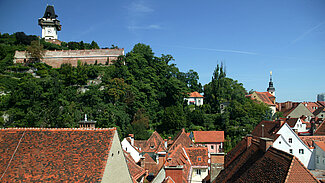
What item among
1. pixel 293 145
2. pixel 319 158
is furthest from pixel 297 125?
pixel 293 145

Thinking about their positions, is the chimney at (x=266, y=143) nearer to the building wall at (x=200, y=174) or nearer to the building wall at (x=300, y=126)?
the building wall at (x=200, y=174)

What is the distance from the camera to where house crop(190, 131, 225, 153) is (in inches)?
1975

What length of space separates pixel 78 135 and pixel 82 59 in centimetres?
5717

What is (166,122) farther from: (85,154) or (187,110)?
(85,154)

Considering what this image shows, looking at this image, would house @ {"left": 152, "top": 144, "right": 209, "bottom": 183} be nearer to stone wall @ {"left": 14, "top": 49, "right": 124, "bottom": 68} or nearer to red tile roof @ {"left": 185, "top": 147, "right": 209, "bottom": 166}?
red tile roof @ {"left": 185, "top": 147, "right": 209, "bottom": 166}

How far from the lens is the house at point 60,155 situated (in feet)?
35.1

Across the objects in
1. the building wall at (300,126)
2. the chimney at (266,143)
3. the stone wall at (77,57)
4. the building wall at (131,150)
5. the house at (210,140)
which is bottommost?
the house at (210,140)

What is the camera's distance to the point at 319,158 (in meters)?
30.0

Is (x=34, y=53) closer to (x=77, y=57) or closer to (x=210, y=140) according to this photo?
(x=77, y=57)

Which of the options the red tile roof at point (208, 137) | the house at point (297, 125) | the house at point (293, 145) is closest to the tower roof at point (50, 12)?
the red tile roof at point (208, 137)

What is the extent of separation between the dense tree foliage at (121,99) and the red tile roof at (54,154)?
3367 centimetres

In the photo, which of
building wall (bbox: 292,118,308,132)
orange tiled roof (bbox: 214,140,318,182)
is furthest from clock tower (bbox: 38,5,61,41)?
orange tiled roof (bbox: 214,140,318,182)

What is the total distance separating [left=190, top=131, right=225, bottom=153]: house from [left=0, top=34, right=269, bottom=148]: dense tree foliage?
200 centimetres

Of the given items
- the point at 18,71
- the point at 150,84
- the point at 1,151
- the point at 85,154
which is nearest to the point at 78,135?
the point at 85,154
